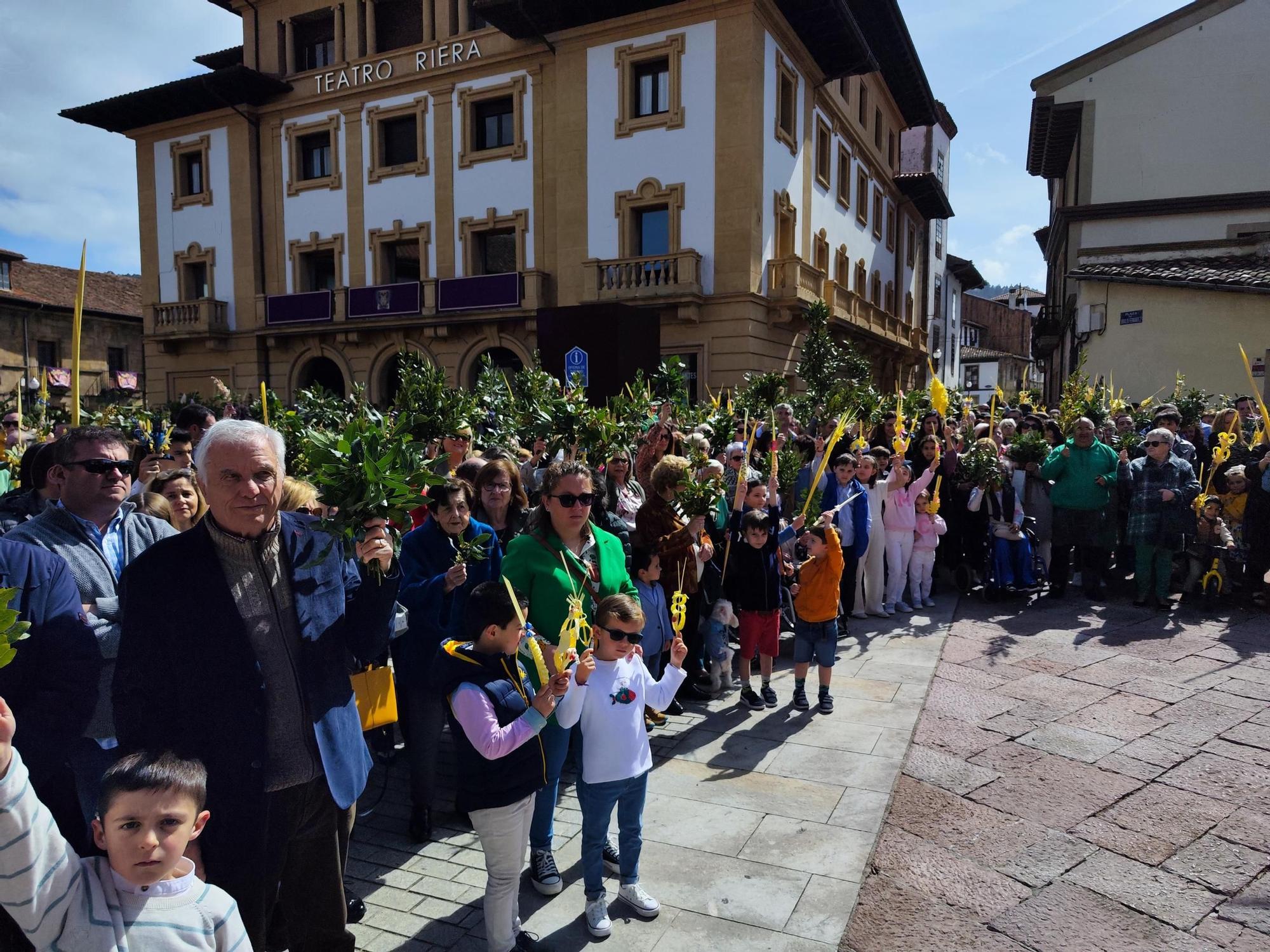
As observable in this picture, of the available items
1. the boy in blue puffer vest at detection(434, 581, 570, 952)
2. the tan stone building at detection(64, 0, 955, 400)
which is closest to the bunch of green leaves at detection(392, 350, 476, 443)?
the boy in blue puffer vest at detection(434, 581, 570, 952)

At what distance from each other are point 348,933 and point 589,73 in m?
19.9

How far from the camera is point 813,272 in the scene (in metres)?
20.2

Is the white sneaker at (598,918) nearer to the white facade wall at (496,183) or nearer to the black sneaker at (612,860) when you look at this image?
the black sneaker at (612,860)

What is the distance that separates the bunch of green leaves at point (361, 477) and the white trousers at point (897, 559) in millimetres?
6620

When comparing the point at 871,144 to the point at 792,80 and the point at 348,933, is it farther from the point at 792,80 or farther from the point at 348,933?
the point at 348,933

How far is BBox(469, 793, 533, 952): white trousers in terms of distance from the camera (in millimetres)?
2918

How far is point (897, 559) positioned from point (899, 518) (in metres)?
0.42

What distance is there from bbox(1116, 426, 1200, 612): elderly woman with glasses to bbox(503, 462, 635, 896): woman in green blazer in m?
6.64

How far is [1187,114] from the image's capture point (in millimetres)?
20609

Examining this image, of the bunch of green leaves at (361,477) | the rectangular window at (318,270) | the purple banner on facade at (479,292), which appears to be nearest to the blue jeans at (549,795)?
the bunch of green leaves at (361,477)

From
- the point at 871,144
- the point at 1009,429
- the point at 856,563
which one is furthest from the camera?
the point at 871,144

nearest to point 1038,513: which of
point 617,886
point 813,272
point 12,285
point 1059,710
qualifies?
point 1059,710

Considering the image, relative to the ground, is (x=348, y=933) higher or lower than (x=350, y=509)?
lower

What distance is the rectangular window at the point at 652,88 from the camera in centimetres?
1878
